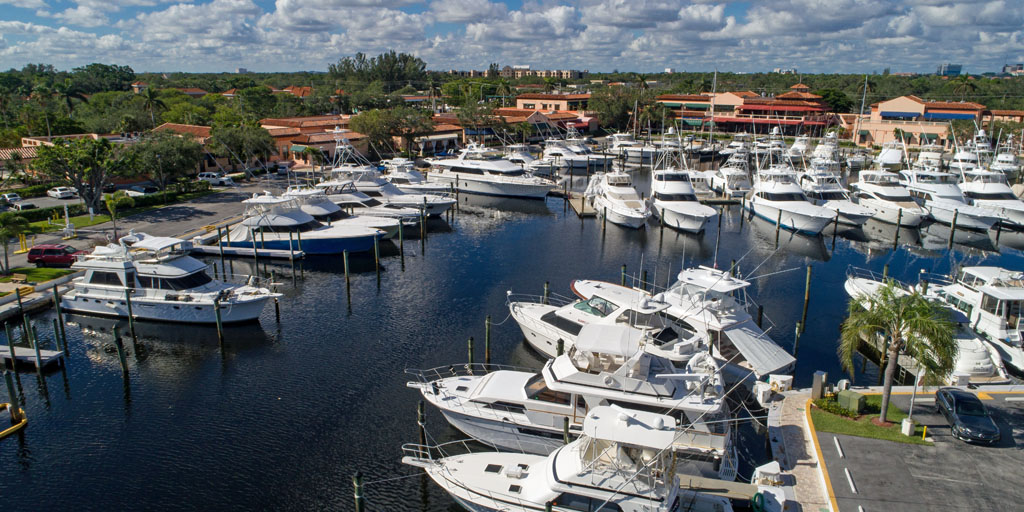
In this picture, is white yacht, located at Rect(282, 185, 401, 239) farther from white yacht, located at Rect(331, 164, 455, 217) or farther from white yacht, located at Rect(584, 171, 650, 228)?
white yacht, located at Rect(584, 171, 650, 228)

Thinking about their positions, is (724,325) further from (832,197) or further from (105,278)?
(832,197)

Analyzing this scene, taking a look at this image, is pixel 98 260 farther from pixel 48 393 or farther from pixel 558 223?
pixel 558 223

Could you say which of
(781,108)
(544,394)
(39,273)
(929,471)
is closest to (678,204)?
(544,394)

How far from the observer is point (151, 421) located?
74.4ft

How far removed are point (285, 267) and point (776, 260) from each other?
33198mm

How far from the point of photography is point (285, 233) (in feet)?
137

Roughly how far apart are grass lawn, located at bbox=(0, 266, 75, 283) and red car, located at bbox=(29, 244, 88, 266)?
0.43 metres

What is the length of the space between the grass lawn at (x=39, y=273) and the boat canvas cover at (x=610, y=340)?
1213 inches

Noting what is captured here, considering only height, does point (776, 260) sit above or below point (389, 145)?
below

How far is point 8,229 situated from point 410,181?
33115 millimetres

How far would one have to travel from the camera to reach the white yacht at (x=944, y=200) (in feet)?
161

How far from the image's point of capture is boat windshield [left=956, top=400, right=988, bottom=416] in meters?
18.9

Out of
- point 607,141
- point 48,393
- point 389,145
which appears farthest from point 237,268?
point 607,141

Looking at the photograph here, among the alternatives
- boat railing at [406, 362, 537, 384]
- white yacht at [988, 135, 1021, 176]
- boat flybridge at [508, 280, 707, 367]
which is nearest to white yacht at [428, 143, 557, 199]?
boat flybridge at [508, 280, 707, 367]
